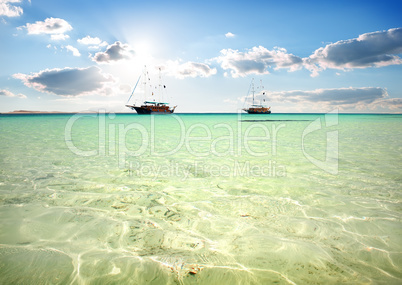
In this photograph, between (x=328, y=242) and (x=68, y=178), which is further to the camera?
(x=68, y=178)

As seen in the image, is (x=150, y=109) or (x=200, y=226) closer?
(x=200, y=226)

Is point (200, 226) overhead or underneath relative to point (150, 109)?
underneath

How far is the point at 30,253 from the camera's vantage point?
2.57m

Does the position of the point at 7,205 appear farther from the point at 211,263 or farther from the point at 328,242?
the point at 328,242

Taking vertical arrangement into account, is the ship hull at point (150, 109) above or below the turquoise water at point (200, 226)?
above

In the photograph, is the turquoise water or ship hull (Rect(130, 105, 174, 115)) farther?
ship hull (Rect(130, 105, 174, 115))

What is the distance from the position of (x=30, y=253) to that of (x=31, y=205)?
1.83 m

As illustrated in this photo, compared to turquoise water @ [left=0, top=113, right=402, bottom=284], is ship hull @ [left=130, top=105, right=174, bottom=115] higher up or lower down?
higher up

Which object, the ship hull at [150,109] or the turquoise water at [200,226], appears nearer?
the turquoise water at [200,226]

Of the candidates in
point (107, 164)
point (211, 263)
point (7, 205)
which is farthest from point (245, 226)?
point (107, 164)

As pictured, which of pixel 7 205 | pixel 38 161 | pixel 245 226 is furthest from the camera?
pixel 38 161

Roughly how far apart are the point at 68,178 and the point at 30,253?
3.52m

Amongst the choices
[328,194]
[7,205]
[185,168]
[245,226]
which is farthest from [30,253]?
[328,194]

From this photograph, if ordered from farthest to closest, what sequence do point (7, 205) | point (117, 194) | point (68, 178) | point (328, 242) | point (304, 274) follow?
1. point (68, 178)
2. point (117, 194)
3. point (7, 205)
4. point (328, 242)
5. point (304, 274)
